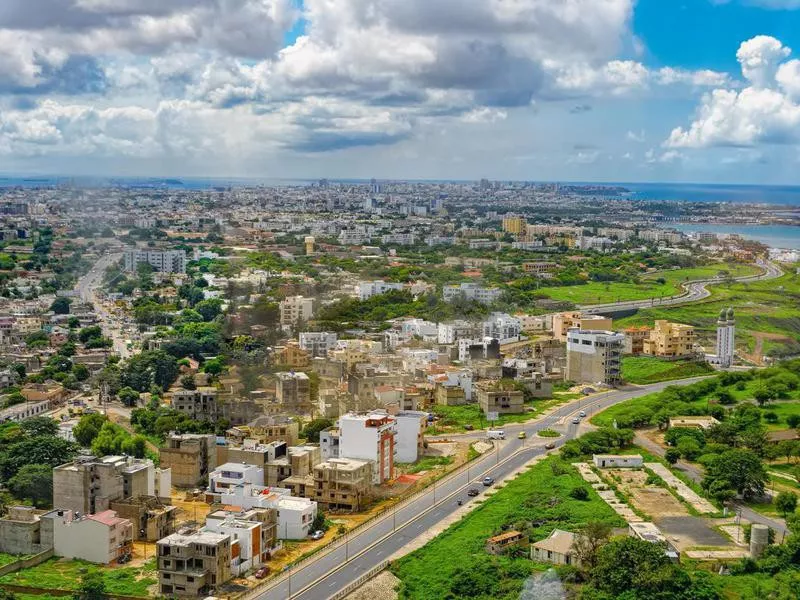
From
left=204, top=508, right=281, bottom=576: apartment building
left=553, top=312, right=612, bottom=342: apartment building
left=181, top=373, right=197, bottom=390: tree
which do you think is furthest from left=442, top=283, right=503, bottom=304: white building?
left=204, top=508, right=281, bottom=576: apartment building

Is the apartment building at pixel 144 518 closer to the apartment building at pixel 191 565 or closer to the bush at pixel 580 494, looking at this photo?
the apartment building at pixel 191 565

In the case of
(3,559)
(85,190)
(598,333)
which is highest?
(85,190)

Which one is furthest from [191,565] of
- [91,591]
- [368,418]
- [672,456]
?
[672,456]

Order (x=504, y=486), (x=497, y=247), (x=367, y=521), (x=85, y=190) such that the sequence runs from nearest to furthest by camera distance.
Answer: (x=367, y=521) < (x=504, y=486) < (x=85, y=190) < (x=497, y=247)

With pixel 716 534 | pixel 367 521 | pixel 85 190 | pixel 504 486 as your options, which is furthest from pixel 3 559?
pixel 85 190

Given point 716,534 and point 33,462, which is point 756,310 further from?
point 33,462

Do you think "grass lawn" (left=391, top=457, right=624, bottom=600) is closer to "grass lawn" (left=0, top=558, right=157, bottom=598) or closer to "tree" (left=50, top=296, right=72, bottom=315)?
"grass lawn" (left=0, top=558, right=157, bottom=598)
